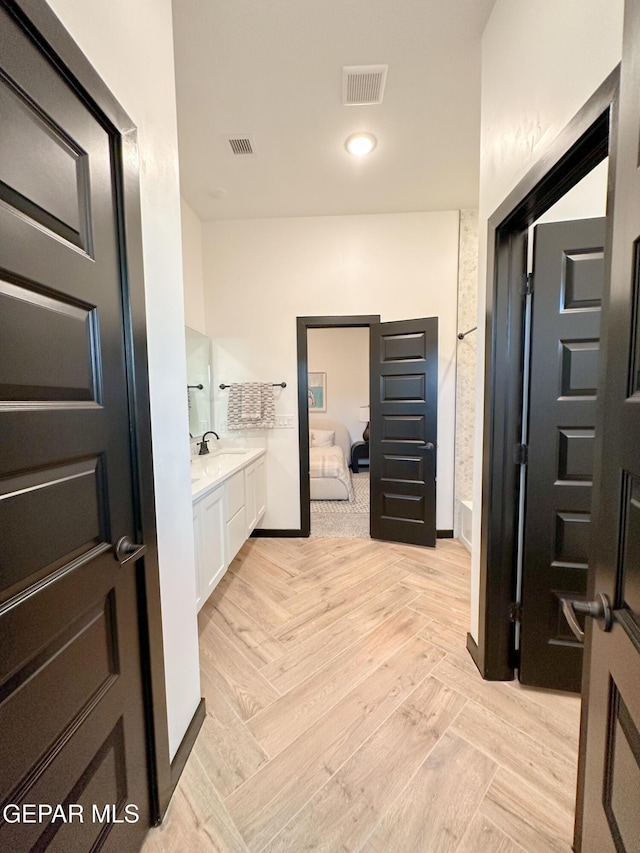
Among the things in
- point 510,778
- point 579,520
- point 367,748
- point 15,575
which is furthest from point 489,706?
point 15,575

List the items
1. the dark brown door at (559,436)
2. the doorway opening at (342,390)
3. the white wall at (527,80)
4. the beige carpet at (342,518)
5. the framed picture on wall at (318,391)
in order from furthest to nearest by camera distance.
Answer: the framed picture on wall at (318,391) < the doorway opening at (342,390) < the beige carpet at (342,518) < the dark brown door at (559,436) < the white wall at (527,80)

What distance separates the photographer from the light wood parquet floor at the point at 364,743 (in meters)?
1.05

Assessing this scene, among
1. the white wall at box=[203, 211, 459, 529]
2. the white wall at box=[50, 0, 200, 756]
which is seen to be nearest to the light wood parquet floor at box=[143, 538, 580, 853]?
the white wall at box=[50, 0, 200, 756]

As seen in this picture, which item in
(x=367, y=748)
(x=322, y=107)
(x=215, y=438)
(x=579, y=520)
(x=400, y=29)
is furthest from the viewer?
(x=215, y=438)

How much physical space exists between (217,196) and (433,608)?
11.6 feet

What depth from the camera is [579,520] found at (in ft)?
4.64

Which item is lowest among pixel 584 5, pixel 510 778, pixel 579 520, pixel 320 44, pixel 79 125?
pixel 510 778

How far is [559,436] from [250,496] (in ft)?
7.31

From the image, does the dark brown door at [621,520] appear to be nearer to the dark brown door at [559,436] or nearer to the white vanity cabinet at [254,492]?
the dark brown door at [559,436]

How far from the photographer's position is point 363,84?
1768 mm

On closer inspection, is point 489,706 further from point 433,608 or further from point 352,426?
point 352,426

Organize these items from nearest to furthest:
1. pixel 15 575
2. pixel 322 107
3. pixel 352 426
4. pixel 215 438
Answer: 1. pixel 15 575
2. pixel 322 107
3. pixel 215 438
4. pixel 352 426

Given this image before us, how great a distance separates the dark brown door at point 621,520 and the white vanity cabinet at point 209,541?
5.33 ft

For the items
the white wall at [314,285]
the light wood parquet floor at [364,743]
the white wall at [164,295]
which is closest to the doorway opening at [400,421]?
the white wall at [314,285]
